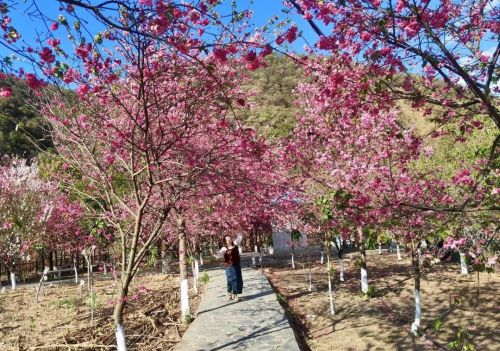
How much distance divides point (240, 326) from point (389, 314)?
185 inches

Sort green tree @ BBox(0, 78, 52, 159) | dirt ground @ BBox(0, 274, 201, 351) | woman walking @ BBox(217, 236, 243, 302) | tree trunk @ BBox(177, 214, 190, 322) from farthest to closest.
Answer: woman walking @ BBox(217, 236, 243, 302), tree trunk @ BBox(177, 214, 190, 322), dirt ground @ BBox(0, 274, 201, 351), green tree @ BBox(0, 78, 52, 159)

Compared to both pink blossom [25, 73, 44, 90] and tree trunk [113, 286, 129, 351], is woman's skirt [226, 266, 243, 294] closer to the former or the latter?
tree trunk [113, 286, 129, 351]

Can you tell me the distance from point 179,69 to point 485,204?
3.31 meters

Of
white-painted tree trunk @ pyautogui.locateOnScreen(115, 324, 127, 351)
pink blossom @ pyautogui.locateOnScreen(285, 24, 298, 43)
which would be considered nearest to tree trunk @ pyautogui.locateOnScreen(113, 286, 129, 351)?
white-painted tree trunk @ pyautogui.locateOnScreen(115, 324, 127, 351)

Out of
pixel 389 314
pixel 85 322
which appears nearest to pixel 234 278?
pixel 85 322

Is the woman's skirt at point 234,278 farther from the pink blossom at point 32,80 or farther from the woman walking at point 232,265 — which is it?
the pink blossom at point 32,80

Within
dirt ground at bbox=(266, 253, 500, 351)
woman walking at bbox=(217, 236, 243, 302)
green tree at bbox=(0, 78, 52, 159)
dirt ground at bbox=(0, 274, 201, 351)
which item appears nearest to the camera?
green tree at bbox=(0, 78, 52, 159)

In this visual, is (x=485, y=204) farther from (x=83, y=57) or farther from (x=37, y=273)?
(x=37, y=273)

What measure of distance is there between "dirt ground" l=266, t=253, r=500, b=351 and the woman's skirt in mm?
1508

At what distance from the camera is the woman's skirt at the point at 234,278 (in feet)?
37.4

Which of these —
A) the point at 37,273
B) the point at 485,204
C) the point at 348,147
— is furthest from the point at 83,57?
the point at 37,273

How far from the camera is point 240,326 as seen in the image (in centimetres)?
898

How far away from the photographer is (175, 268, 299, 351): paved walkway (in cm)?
765

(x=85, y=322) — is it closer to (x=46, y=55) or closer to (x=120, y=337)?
(x=120, y=337)
